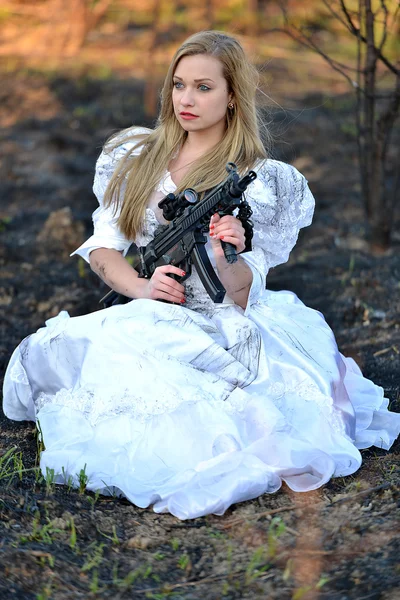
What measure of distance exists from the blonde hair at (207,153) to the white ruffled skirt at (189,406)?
470mm

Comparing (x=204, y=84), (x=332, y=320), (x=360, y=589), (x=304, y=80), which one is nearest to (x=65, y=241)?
(x=332, y=320)

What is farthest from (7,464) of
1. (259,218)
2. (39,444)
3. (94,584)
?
(259,218)

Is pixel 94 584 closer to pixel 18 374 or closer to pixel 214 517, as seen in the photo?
pixel 214 517

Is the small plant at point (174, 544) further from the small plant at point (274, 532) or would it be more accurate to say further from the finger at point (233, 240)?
the finger at point (233, 240)

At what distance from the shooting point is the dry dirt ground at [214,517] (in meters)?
2.23

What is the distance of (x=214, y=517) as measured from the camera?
2.63 meters

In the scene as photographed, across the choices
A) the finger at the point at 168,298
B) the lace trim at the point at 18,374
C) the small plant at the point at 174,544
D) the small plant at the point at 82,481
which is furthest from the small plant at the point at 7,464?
the finger at the point at 168,298

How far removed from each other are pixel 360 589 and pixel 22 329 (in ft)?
9.32

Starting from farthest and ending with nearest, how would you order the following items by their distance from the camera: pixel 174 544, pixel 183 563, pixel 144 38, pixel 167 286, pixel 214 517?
pixel 144 38 < pixel 167 286 < pixel 214 517 < pixel 174 544 < pixel 183 563

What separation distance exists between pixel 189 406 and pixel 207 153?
1014 mm

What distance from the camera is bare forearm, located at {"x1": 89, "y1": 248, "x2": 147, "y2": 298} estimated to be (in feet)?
→ 10.7

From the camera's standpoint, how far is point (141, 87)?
9.04 metres

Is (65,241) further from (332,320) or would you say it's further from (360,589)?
(360,589)

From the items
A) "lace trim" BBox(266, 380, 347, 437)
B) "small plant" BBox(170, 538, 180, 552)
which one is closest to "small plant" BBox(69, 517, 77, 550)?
"small plant" BBox(170, 538, 180, 552)
